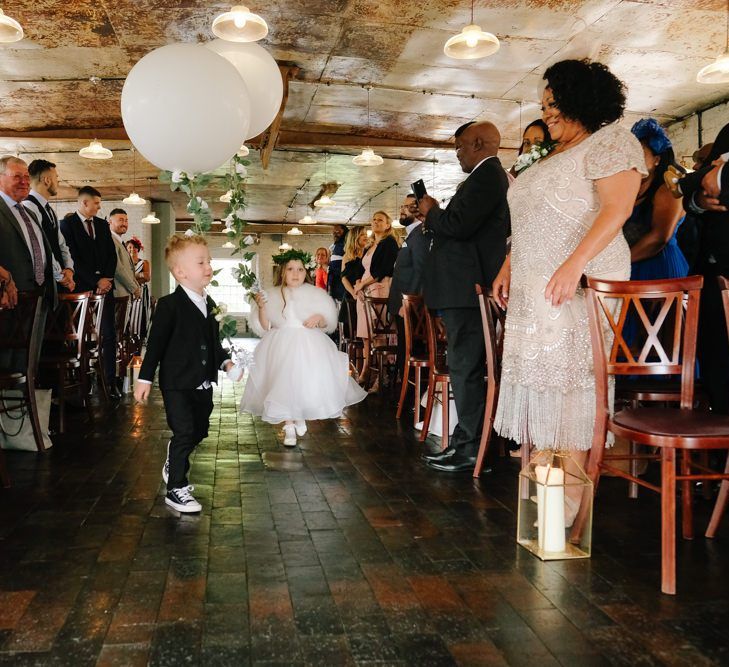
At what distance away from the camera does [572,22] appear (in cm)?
614

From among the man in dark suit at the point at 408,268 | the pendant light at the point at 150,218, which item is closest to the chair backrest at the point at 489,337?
the man in dark suit at the point at 408,268

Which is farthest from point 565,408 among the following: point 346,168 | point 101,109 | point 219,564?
point 346,168

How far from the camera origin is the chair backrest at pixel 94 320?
4801mm

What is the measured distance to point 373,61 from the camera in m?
7.18

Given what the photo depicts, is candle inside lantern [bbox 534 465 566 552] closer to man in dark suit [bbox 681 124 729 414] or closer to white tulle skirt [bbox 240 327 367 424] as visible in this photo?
man in dark suit [bbox 681 124 729 414]

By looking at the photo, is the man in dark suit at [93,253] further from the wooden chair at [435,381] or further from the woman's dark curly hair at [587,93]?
the woman's dark curly hair at [587,93]

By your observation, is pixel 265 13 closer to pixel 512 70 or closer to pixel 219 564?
pixel 512 70

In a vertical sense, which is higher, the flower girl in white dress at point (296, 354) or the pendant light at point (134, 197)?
the pendant light at point (134, 197)

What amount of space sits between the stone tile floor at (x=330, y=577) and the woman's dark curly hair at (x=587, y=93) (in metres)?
1.53

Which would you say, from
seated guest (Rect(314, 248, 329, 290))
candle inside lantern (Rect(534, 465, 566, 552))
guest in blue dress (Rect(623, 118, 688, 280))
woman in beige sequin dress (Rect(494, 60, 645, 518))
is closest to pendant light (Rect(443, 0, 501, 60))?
guest in blue dress (Rect(623, 118, 688, 280))

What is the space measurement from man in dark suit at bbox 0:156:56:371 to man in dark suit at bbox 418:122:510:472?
8.62 ft

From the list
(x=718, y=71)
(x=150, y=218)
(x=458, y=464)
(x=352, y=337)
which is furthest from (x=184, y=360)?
(x=150, y=218)

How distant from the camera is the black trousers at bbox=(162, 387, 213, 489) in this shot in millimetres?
2863

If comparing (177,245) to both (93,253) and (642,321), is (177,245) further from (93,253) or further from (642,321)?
(93,253)
